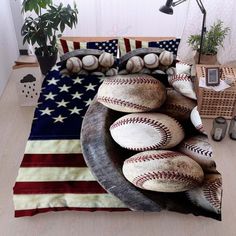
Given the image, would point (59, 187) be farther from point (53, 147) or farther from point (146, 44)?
point (146, 44)

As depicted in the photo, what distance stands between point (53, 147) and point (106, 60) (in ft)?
2.93

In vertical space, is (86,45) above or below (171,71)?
above

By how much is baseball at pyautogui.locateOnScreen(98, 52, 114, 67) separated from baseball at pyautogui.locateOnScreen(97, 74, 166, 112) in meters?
0.54

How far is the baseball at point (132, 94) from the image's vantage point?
1378 mm

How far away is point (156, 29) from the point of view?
2.83 m

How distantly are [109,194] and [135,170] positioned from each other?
0.19 meters

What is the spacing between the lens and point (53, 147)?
1395 millimetres

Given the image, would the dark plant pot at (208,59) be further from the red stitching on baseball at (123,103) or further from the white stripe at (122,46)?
the red stitching on baseball at (123,103)

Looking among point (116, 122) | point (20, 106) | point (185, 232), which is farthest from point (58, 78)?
point (185, 232)

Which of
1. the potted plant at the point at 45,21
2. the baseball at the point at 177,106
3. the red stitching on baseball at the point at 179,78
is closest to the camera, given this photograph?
the baseball at the point at 177,106

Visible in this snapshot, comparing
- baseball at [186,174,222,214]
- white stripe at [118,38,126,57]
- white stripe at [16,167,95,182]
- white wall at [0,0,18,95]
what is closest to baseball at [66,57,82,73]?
white stripe at [118,38,126,57]

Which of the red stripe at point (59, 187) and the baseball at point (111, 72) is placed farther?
the baseball at point (111, 72)

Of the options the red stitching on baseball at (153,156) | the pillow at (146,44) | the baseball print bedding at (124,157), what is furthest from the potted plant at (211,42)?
the red stitching on baseball at (153,156)

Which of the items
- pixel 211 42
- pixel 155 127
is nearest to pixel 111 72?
pixel 155 127
